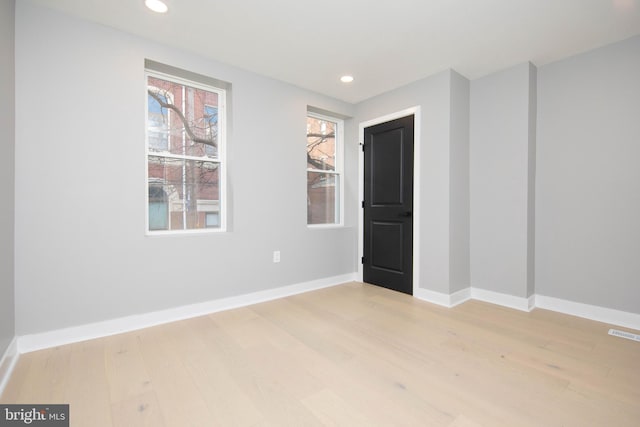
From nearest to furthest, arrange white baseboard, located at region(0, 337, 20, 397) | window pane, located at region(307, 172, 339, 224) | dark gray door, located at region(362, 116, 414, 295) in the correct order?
1. white baseboard, located at region(0, 337, 20, 397)
2. dark gray door, located at region(362, 116, 414, 295)
3. window pane, located at region(307, 172, 339, 224)

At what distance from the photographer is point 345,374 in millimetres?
1804

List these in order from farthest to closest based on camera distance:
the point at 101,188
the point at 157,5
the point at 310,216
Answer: the point at 310,216 < the point at 101,188 < the point at 157,5

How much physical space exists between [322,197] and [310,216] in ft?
1.15

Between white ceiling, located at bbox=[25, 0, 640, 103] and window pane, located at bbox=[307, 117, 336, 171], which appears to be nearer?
white ceiling, located at bbox=[25, 0, 640, 103]

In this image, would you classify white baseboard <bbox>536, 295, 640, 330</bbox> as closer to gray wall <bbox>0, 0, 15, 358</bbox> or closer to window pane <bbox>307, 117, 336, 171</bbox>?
window pane <bbox>307, 117, 336, 171</bbox>

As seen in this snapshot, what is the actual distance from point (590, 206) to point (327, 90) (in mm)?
2950

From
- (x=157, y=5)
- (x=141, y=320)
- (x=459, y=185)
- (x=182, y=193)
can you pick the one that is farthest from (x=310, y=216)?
(x=157, y=5)

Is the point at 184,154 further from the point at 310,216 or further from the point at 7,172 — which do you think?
the point at 310,216

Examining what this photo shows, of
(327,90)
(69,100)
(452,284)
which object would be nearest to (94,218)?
(69,100)

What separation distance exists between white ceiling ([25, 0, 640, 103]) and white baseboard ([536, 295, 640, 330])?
237 centimetres

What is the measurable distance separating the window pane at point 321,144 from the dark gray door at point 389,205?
0.51 m

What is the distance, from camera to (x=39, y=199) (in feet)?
6.88

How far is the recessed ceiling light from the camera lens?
6.76ft

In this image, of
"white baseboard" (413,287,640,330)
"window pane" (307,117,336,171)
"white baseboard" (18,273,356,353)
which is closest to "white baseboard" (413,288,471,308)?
"white baseboard" (413,287,640,330)
